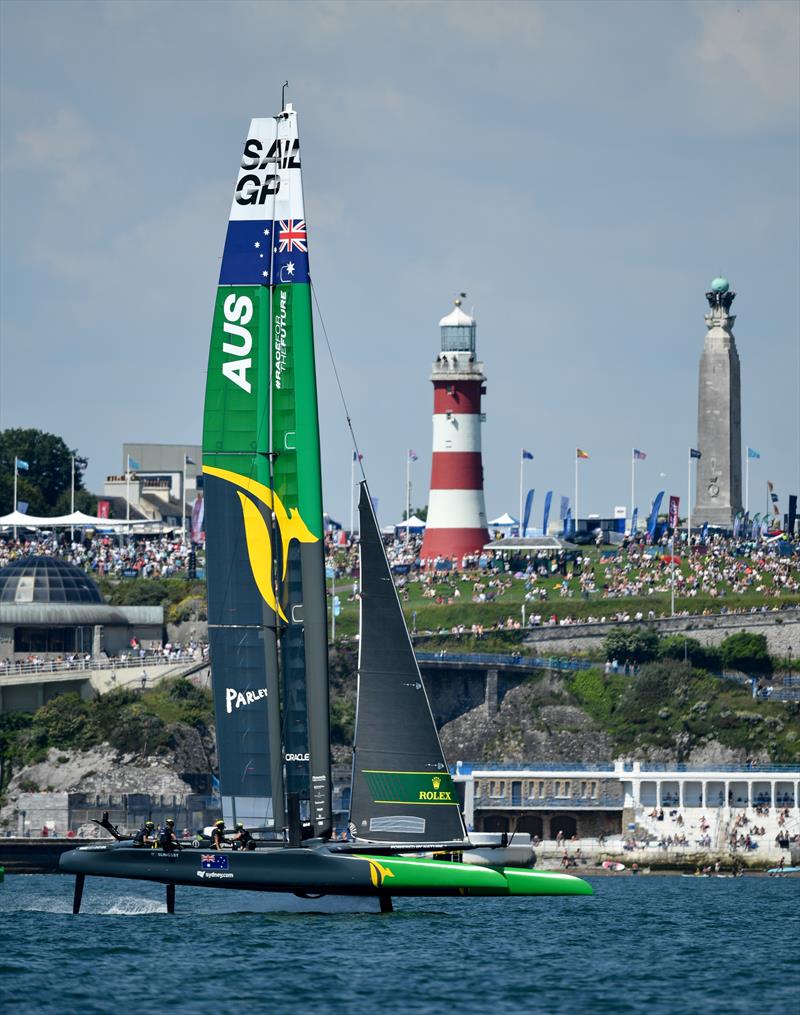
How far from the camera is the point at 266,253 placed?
143 feet

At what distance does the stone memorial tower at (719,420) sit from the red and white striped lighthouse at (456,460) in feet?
47.8

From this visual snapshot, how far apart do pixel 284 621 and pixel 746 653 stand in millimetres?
61662

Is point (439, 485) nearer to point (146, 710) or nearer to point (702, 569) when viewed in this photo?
point (702, 569)

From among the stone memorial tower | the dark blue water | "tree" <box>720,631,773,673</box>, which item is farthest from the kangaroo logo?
the stone memorial tower

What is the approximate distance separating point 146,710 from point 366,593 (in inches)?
1925

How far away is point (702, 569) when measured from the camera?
4402 inches

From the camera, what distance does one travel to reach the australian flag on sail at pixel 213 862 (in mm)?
40281

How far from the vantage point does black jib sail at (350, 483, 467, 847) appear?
42250 mm

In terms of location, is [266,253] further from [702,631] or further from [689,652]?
[702,631]

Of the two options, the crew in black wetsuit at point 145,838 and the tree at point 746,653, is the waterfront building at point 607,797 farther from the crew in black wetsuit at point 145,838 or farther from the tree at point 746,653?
the crew in black wetsuit at point 145,838

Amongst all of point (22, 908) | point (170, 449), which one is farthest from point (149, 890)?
point (170, 449)

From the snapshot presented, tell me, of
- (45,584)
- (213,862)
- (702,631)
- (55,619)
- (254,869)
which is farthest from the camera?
(702,631)

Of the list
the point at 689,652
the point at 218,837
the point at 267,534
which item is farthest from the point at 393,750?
the point at 689,652

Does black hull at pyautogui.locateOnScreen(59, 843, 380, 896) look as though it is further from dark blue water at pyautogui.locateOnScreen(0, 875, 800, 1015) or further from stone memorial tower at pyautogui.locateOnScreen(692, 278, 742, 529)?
stone memorial tower at pyautogui.locateOnScreen(692, 278, 742, 529)
